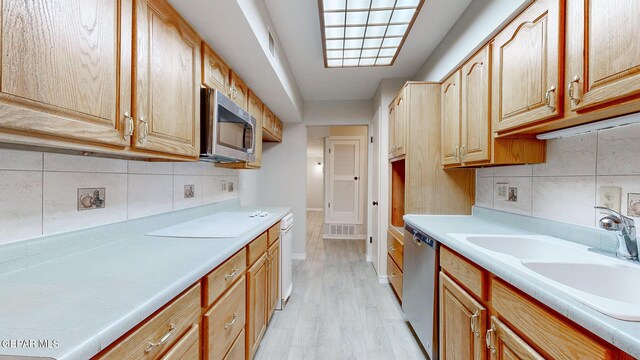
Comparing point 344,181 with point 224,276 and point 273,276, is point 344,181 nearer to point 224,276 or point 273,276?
point 273,276

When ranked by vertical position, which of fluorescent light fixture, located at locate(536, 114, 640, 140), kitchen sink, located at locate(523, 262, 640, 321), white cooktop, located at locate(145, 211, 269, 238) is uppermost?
fluorescent light fixture, located at locate(536, 114, 640, 140)

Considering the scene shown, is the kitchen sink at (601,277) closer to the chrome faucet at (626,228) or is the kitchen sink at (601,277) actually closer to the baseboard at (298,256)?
the chrome faucet at (626,228)

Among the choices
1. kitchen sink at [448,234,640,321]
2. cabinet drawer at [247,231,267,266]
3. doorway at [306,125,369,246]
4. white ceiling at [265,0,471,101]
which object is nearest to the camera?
kitchen sink at [448,234,640,321]

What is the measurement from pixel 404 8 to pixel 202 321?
6.93ft

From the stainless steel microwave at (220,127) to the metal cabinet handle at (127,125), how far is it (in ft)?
1.62

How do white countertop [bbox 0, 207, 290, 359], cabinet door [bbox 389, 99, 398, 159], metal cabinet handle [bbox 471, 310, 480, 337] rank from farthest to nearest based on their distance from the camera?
1. cabinet door [bbox 389, 99, 398, 159]
2. metal cabinet handle [bbox 471, 310, 480, 337]
3. white countertop [bbox 0, 207, 290, 359]

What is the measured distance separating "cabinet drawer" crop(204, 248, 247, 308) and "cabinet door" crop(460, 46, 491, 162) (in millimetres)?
1548

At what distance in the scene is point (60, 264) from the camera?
857mm

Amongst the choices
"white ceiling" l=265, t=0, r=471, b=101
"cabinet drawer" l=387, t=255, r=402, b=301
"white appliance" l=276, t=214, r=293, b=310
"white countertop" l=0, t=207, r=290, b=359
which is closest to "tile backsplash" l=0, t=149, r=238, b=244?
"white countertop" l=0, t=207, r=290, b=359

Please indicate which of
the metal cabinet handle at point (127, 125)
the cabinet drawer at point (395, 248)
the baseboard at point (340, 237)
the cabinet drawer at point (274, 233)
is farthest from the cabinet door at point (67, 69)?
the baseboard at point (340, 237)

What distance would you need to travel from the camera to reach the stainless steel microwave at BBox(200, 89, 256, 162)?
1.41m

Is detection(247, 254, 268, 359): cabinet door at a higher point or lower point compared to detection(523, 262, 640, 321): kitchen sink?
lower

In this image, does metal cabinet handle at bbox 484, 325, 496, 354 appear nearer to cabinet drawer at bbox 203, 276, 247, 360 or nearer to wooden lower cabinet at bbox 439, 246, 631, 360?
wooden lower cabinet at bbox 439, 246, 631, 360

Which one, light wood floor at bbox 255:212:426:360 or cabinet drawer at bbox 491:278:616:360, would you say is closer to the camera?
cabinet drawer at bbox 491:278:616:360
